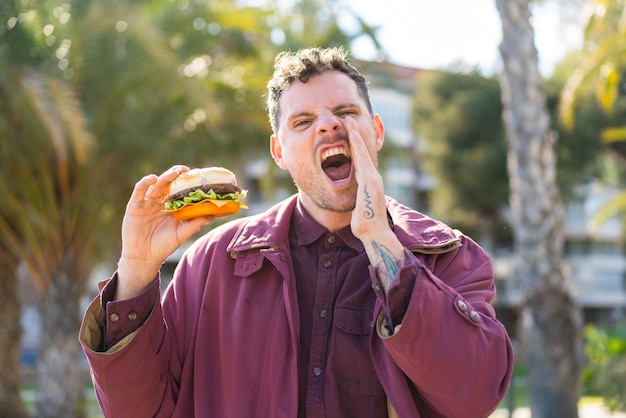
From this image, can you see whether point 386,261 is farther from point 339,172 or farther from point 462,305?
point 339,172

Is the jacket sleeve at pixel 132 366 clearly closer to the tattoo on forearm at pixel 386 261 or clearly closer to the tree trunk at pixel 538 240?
the tattoo on forearm at pixel 386 261

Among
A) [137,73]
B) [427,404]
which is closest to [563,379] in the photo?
[137,73]

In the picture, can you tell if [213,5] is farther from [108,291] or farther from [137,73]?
[108,291]

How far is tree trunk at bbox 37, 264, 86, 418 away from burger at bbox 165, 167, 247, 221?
1040 centimetres

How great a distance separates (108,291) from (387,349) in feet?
3.11

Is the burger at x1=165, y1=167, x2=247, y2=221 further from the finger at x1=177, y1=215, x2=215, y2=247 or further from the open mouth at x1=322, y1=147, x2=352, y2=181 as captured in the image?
the open mouth at x1=322, y1=147, x2=352, y2=181

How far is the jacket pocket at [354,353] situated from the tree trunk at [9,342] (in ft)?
41.3

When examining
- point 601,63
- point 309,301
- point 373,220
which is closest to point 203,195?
point 309,301

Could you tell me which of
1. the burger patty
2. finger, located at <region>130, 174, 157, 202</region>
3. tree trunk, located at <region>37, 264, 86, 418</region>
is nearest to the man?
finger, located at <region>130, 174, 157, 202</region>

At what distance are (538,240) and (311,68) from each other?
7.61 metres

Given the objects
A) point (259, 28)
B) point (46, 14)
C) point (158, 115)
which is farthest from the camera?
point (259, 28)

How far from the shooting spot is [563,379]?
10000mm

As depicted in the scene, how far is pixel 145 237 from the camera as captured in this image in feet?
9.68

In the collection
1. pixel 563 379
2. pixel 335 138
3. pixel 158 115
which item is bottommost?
pixel 563 379
